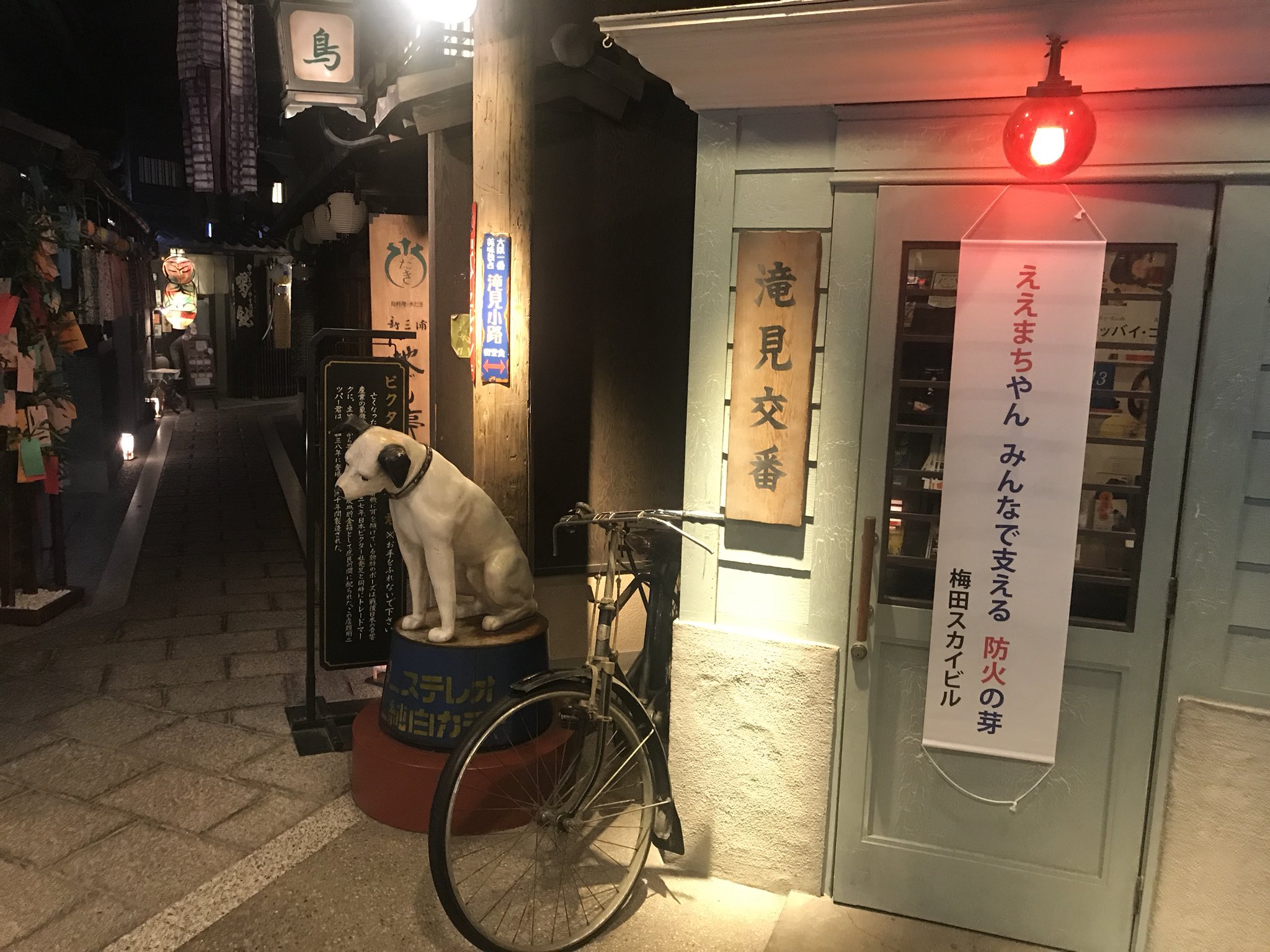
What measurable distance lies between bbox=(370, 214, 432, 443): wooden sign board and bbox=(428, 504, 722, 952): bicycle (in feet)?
15.9

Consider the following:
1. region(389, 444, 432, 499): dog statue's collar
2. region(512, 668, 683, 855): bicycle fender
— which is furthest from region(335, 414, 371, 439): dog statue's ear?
region(512, 668, 683, 855): bicycle fender

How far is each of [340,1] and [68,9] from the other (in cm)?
958

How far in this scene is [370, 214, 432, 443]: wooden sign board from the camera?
9648 mm

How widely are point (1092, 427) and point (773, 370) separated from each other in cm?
147

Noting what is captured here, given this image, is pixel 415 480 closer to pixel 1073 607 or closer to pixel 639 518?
pixel 639 518

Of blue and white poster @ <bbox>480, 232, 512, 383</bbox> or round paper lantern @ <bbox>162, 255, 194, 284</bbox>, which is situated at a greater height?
round paper lantern @ <bbox>162, 255, 194, 284</bbox>

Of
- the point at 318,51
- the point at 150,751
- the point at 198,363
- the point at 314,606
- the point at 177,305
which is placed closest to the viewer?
the point at 150,751

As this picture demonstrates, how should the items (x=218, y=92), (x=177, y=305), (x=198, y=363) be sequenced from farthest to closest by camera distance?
1. (x=198, y=363)
2. (x=177, y=305)
3. (x=218, y=92)

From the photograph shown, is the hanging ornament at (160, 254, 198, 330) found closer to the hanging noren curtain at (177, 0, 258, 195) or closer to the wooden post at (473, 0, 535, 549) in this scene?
the hanging noren curtain at (177, 0, 258, 195)

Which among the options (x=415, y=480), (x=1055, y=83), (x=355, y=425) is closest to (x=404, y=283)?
(x=355, y=425)

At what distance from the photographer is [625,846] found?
17.3ft

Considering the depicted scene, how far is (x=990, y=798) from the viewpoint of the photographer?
174 inches

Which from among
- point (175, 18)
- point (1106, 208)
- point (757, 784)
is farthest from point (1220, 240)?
point (175, 18)

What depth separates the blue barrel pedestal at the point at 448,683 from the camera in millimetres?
5406
